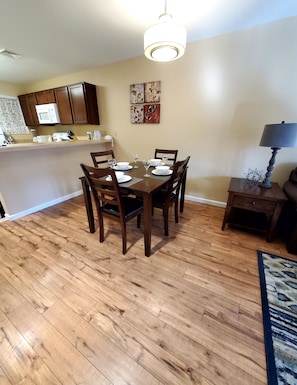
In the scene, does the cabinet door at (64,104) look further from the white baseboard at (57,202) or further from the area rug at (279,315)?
the area rug at (279,315)

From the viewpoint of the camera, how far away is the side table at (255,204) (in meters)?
1.78

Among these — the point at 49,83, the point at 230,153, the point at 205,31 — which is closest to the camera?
the point at 205,31

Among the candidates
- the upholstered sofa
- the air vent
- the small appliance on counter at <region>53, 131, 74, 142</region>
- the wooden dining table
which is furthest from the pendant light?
the small appliance on counter at <region>53, 131, 74, 142</region>

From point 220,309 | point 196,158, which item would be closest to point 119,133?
point 196,158

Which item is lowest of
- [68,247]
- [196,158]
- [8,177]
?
[68,247]

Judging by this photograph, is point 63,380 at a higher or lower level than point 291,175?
lower

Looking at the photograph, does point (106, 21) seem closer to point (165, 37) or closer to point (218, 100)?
point (165, 37)

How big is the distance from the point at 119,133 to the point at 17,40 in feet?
6.13

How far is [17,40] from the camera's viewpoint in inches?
87.6

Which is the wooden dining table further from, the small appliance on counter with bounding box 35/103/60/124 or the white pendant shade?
the small appliance on counter with bounding box 35/103/60/124

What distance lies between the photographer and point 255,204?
184 centimetres

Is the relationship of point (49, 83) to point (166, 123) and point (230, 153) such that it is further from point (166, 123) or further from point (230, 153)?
point (230, 153)

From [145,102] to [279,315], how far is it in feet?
10.4

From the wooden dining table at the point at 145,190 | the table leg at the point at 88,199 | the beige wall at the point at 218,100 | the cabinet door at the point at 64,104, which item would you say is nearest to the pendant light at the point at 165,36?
the wooden dining table at the point at 145,190
